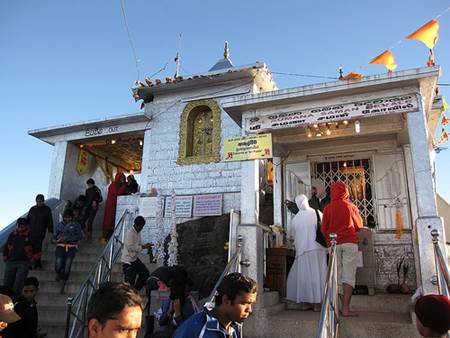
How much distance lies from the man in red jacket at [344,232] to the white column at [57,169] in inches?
348

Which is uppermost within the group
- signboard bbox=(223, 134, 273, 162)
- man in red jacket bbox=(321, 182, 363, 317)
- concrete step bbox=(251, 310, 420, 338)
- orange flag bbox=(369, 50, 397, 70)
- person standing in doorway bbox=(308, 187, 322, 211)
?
orange flag bbox=(369, 50, 397, 70)

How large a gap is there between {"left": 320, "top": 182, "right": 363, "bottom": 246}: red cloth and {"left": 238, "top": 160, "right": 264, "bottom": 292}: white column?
1060 millimetres

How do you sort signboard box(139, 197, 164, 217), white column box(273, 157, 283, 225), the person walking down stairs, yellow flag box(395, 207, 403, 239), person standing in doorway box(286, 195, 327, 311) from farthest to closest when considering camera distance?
signboard box(139, 197, 164, 217), white column box(273, 157, 283, 225), the person walking down stairs, yellow flag box(395, 207, 403, 239), person standing in doorway box(286, 195, 327, 311)

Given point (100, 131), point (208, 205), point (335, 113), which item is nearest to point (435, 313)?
point (335, 113)

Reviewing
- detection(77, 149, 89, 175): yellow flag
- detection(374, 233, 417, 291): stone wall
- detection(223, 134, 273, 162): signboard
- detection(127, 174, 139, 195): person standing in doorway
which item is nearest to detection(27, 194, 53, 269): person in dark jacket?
detection(127, 174, 139, 195): person standing in doorway

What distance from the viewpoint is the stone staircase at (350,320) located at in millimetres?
4848

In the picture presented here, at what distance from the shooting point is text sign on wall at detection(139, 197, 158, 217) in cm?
1058

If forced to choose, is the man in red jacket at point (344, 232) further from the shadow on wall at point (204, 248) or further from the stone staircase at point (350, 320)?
the shadow on wall at point (204, 248)

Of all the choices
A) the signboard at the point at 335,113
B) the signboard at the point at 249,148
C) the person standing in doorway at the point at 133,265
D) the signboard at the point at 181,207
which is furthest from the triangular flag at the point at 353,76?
the signboard at the point at 181,207

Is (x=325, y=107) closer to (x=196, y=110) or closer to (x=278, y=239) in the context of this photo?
(x=278, y=239)

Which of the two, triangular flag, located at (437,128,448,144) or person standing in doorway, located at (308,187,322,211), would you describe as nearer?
person standing in doorway, located at (308,187,322,211)

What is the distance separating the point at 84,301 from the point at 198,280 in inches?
91.8

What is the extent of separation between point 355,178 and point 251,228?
3.47 metres

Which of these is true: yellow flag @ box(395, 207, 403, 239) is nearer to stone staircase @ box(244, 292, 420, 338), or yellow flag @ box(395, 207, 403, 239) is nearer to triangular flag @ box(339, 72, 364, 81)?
stone staircase @ box(244, 292, 420, 338)
